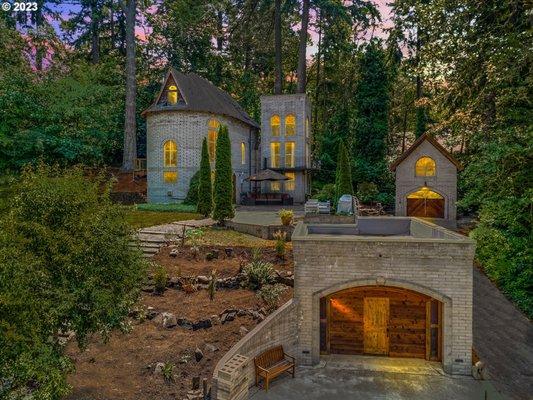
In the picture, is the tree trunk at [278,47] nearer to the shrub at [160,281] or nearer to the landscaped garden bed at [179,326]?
the landscaped garden bed at [179,326]

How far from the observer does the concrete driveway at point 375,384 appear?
30.6ft

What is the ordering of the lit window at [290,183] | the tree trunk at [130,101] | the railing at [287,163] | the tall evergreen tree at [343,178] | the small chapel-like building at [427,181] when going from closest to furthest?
the small chapel-like building at [427,181]
the tall evergreen tree at [343,178]
the tree trunk at [130,101]
the railing at [287,163]
the lit window at [290,183]

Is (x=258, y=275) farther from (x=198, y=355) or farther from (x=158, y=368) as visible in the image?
(x=158, y=368)

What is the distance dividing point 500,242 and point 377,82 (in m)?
24.6

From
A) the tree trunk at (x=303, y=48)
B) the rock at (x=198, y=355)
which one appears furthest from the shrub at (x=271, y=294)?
the tree trunk at (x=303, y=48)

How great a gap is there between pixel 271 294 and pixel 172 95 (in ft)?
81.4

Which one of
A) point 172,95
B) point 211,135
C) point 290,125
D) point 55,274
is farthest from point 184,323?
point 290,125

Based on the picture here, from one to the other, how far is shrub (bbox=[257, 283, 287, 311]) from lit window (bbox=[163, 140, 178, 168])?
2121cm

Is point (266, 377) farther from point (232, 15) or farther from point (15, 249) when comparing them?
point (232, 15)

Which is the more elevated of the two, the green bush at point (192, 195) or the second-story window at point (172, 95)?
the second-story window at point (172, 95)

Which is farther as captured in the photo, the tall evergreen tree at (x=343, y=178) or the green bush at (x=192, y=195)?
the green bush at (x=192, y=195)

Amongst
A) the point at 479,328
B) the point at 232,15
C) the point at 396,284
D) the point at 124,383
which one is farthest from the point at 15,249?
the point at 232,15

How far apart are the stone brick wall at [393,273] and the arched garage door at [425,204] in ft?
56.5

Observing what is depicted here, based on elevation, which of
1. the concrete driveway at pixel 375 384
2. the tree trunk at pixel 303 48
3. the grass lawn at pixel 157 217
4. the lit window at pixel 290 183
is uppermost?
the tree trunk at pixel 303 48
